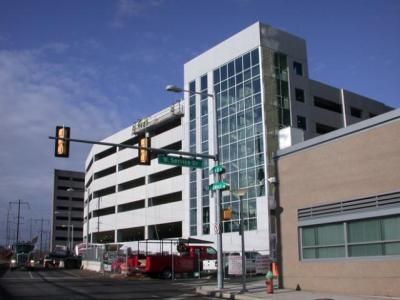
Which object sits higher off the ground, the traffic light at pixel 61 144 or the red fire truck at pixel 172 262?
the traffic light at pixel 61 144

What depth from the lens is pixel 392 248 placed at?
1769 cm

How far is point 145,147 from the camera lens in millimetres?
22312

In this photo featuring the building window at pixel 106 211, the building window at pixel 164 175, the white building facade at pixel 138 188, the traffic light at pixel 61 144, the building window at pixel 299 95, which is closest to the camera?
the traffic light at pixel 61 144

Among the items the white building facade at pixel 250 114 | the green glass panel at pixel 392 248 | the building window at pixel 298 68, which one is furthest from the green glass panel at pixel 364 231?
the building window at pixel 298 68

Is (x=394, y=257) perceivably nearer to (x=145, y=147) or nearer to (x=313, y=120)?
(x=145, y=147)

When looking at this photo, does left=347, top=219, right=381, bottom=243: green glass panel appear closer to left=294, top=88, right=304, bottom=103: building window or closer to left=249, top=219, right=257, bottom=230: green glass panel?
left=249, top=219, right=257, bottom=230: green glass panel

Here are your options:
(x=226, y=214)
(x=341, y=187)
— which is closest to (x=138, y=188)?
(x=226, y=214)

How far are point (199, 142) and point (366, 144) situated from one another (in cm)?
3862

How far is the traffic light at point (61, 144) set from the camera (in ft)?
64.1

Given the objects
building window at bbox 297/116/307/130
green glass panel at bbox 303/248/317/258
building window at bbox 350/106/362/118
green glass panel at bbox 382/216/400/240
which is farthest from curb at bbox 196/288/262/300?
building window at bbox 350/106/362/118

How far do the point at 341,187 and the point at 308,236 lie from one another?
2.97 m

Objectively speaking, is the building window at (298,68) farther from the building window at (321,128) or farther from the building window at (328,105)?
the building window at (321,128)

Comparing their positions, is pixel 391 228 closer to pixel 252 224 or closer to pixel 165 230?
pixel 252 224

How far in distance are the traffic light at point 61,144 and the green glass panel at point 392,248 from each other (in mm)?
12391
